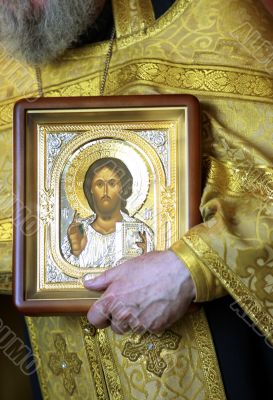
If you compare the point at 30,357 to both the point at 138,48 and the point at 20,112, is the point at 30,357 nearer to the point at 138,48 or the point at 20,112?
the point at 20,112

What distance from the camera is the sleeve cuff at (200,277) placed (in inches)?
Result: 47.0

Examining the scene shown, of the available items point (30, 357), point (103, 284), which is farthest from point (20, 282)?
point (30, 357)

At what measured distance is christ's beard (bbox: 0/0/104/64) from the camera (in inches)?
59.0

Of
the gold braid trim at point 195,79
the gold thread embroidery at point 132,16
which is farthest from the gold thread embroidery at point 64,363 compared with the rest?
the gold thread embroidery at point 132,16

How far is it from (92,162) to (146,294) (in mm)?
291

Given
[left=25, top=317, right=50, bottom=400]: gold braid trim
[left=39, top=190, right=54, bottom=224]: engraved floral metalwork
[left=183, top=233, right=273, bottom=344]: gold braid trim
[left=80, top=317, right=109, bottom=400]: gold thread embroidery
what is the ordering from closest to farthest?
[left=183, top=233, right=273, bottom=344]: gold braid trim → [left=39, top=190, right=54, bottom=224]: engraved floral metalwork → [left=80, top=317, right=109, bottom=400]: gold thread embroidery → [left=25, top=317, right=50, bottom=400]: gold braid trim

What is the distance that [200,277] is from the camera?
1.20 meters

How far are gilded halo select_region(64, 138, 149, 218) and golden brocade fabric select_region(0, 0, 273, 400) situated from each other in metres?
0.13

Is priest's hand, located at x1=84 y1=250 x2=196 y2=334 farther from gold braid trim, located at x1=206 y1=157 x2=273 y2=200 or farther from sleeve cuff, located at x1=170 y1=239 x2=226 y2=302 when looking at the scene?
gold braid trim, located at x1=206 y1=157 x2=273 y2=200

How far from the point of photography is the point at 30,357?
5.35ft

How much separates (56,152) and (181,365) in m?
0.48

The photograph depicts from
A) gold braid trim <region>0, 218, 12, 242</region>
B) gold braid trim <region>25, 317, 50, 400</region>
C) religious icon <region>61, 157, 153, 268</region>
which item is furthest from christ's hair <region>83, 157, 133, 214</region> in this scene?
gold braid trim <region>25, 317, 50, 400</region>

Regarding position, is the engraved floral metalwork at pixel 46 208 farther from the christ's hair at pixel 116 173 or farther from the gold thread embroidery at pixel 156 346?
the gold thread embroidery at pixel 156 346

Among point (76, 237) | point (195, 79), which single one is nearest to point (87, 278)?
point (76, 237)
